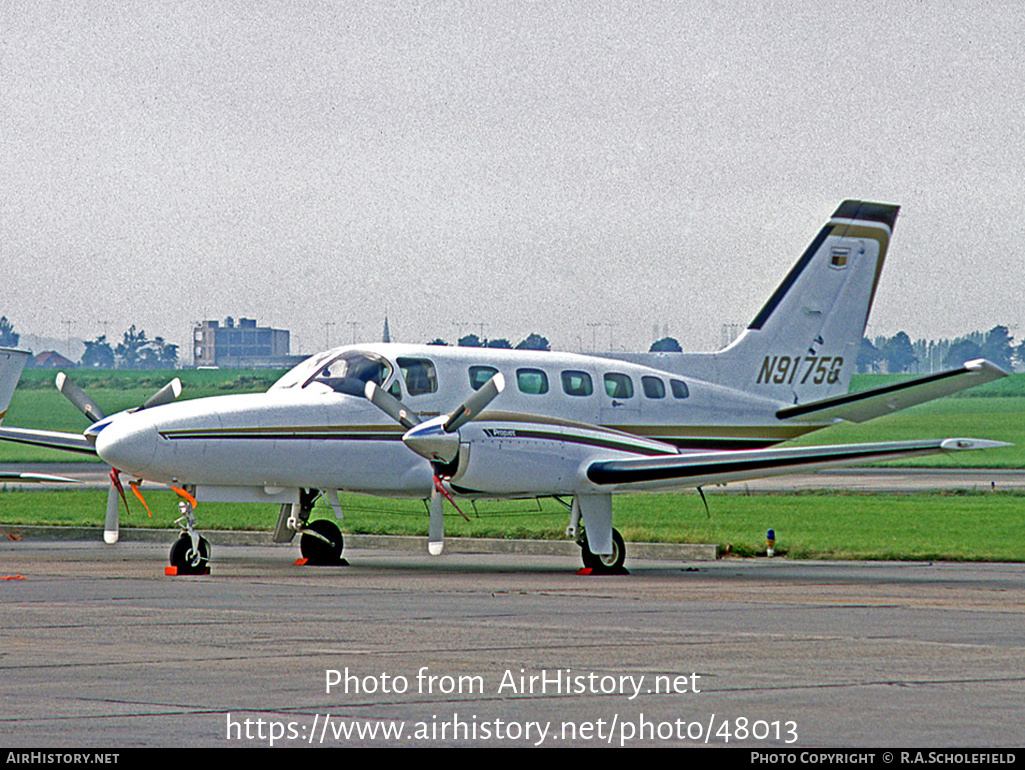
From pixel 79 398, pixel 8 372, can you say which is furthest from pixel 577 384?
pixel 8 372

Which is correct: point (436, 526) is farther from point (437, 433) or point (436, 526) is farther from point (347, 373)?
point (347, 373)

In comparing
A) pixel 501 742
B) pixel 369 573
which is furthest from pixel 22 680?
pixel 369 573

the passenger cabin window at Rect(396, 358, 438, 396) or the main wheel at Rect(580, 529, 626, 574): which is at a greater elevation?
the passenger cabin window at Rect(396, 358, 438, 396)

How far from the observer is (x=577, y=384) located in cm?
2227

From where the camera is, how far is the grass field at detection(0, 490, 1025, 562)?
80.3 feet

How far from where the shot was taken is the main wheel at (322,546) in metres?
21.3

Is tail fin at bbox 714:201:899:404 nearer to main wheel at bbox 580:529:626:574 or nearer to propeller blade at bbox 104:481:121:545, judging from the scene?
main wheel at bbox 580:529:626:574

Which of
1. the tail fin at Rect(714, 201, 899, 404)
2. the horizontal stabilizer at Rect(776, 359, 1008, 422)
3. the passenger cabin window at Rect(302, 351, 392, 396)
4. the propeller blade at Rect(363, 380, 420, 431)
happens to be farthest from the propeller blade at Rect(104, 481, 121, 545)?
the horizontal stabilizer at Rect(776, 359, 1008, 422)

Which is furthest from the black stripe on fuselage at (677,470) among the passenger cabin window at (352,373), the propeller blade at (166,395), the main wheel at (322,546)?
the propeller blade at (166,395)

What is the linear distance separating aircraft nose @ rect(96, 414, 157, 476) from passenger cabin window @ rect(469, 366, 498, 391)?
4.94m

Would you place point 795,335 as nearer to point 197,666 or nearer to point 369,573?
point 369,573

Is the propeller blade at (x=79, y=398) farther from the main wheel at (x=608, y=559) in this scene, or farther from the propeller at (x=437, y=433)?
the main wheel at (x=608, y=559)

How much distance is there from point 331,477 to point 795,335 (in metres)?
9.88

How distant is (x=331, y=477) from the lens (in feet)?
65.8
